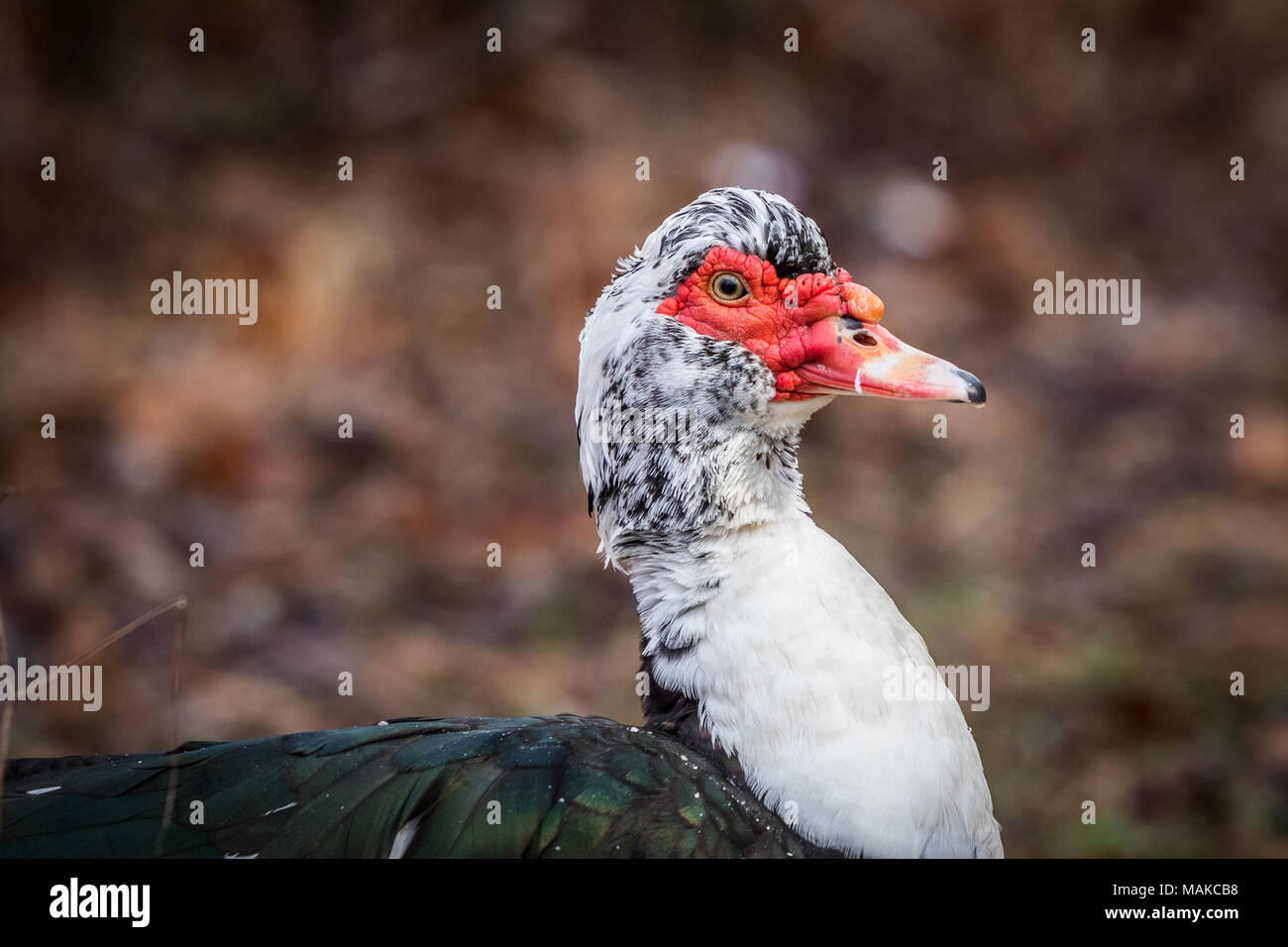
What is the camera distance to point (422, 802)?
2.30 meters

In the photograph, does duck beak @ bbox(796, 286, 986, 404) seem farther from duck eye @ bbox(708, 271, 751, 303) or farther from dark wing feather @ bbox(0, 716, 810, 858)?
dark wing feather @ bbox(0, 716, 810, 858)

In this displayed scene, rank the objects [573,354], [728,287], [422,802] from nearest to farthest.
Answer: [422,802]
[728,287]
[573,354]

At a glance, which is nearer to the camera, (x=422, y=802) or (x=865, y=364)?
(x=422, y=802)

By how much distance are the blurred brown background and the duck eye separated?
250 cm

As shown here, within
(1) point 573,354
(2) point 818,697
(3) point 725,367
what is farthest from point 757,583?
(1) point 573,354

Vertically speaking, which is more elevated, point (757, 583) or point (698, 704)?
point (757, 583)

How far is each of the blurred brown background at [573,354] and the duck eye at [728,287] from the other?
2497 mm

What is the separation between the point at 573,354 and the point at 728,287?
398 cm

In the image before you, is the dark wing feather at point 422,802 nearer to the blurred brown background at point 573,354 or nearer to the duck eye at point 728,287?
the duck eye at point 728,287

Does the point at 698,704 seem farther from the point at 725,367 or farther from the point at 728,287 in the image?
the point at 728,287

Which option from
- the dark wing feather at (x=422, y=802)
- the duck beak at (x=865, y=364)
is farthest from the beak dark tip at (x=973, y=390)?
the dark wing feather at (x=422, y=802)

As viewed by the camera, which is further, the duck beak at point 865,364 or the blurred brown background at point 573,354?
the blurred brown background at point 573,354

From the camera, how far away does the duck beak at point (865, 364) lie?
247 cm
